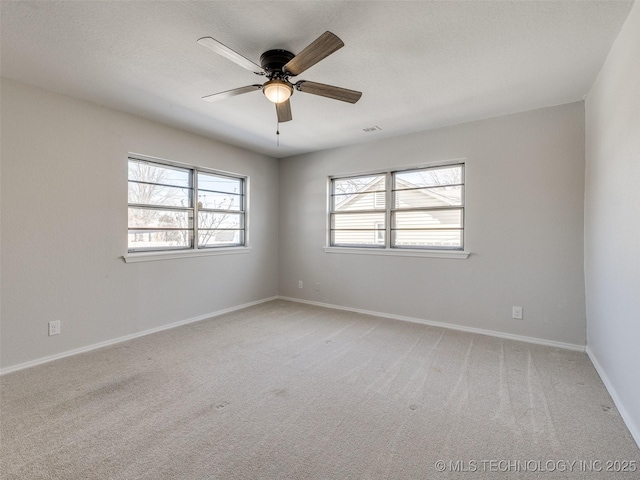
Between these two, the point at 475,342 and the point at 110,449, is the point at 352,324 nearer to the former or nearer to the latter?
the point at 475,342

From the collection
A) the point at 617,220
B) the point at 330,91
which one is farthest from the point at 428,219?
the point at 330,91

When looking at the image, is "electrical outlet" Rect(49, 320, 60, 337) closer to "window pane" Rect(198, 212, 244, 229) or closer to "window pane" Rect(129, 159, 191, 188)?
"window pane" Rect(129, 159, 191, 188)

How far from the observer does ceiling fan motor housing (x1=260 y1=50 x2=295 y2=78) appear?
7.01 feet

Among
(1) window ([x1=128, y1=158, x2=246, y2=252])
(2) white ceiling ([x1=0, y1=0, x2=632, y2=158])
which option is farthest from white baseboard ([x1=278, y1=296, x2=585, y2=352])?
(2) white ceiling ([x1=0, y1=0, x2=632, y2=158])

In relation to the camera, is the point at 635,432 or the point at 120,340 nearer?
the point at 635,432

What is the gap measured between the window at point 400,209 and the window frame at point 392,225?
1cm

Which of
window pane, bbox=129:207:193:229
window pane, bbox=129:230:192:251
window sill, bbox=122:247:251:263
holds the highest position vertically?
window pane, bbox=129:207:193:229

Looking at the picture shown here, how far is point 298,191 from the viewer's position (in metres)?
5.15

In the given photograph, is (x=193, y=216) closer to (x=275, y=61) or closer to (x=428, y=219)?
(x=275, y=61)

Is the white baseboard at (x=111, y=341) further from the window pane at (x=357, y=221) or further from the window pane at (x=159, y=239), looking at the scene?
the window pane at (x=357, y=221)

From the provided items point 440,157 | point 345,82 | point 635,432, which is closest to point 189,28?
point 345,82

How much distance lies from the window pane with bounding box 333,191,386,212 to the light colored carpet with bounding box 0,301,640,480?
2.07 metres

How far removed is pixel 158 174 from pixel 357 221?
9.18 feet

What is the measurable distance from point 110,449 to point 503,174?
13.6 feet
